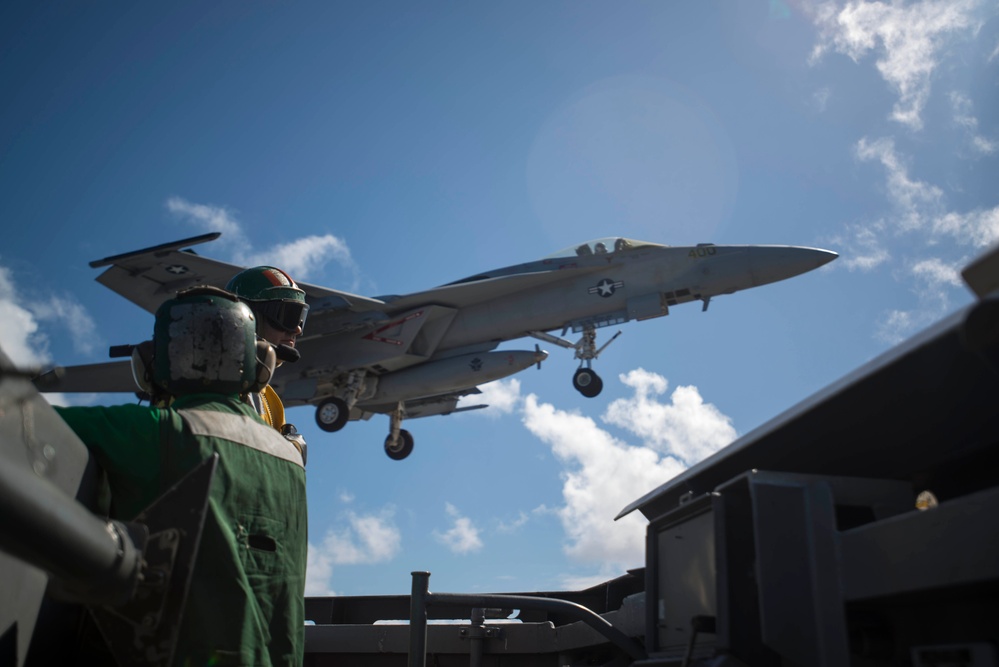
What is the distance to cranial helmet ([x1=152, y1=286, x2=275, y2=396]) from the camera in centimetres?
258

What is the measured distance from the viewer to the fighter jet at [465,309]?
17062 mm

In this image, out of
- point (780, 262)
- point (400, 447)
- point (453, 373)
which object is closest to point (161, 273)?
point (453, 373)

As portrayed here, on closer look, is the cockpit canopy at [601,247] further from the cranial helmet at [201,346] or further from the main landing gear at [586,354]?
the cranial helmet at [201,346]

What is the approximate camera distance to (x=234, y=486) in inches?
92.9

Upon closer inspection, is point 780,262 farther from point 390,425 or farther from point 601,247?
point 390,425

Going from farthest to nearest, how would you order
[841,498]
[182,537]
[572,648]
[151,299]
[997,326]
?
[151,299]
[572,648]
[841,498]
[182,537]
[997,326]

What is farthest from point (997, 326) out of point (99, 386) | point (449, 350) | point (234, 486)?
point (99, 386)

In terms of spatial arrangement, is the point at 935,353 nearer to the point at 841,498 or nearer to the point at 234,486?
the point at 841,498

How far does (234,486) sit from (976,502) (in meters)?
1.93

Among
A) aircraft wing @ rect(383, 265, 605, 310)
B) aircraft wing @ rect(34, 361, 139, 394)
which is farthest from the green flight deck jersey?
aircraft wing @ rect(34, 361, 139, 394)

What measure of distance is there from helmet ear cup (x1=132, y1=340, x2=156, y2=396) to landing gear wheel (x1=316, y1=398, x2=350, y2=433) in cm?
1616

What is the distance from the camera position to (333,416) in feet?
61.3

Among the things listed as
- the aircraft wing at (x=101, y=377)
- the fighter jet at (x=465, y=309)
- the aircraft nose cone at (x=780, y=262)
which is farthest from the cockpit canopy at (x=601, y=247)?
the aircraft wing at (x=101, y=377)

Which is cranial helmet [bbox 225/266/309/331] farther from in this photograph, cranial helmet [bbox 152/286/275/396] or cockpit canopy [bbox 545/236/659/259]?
cockpit canopy [bbox 545/236/659/259]
